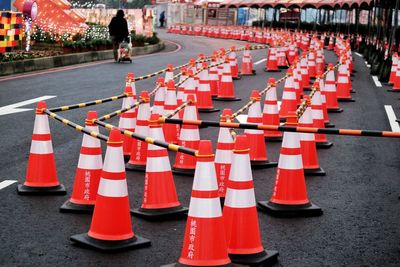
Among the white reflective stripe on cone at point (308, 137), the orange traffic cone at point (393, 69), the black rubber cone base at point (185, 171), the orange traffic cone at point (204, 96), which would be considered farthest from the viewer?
the orange traffic cone at point (393, 69)

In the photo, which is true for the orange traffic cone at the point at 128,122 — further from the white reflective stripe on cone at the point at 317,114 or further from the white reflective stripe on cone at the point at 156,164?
the white reflective stripe on cone at the point at 156,164

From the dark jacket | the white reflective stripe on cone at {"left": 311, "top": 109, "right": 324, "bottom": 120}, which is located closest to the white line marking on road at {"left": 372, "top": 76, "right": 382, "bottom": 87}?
the dark jacket

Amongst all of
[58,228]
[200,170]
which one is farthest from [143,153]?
[200,170]

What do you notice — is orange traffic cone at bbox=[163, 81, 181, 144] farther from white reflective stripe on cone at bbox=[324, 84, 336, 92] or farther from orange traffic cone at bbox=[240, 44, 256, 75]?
orange traffic cone at bbox=[240, 44, 256, 75]

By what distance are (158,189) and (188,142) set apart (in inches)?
121

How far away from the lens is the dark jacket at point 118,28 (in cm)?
3228

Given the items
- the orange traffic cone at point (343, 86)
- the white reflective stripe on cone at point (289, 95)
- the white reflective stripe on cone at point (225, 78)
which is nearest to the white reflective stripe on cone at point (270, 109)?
the white reflective stripe on cone at point (289, 95)

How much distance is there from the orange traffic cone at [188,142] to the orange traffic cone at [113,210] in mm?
3313

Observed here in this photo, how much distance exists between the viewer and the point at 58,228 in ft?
25.4

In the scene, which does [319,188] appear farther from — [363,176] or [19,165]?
[19,165]

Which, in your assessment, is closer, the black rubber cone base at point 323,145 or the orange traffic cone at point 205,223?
the orange traffic cone at point 205,223

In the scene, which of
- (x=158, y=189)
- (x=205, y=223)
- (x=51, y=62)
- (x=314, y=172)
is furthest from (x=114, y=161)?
(x=51, y=62)

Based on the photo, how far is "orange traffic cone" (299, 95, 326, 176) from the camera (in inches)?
416

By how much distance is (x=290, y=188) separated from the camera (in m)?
8.41
